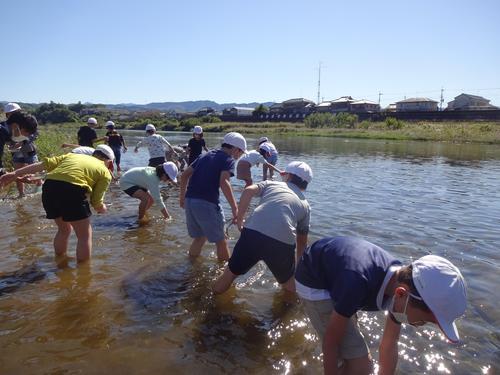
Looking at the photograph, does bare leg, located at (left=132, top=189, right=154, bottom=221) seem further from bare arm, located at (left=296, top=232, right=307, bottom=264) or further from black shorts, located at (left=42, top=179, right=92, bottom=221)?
bare arm, located at (left=296, top=232, right=307, bottom=264)

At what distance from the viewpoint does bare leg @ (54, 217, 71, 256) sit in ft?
19.2

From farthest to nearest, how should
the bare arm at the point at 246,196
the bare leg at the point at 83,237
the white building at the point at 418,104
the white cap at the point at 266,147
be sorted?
the white building at the point at 418,104 → the white cap at the point at 266,147 → the bare leg at the point at 83,237 → the bare arm at the point at 246,196

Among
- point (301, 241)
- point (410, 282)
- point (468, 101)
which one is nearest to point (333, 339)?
point (410, 282)

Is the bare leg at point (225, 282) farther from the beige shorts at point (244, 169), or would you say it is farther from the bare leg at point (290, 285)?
the beige shorts at point (244, 169)

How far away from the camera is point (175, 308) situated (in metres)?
4.95

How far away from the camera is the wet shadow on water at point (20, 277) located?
5.30 m

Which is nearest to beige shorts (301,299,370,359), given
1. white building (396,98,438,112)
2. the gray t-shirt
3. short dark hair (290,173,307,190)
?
the gray t-shirt

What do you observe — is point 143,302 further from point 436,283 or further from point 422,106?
point 422,106

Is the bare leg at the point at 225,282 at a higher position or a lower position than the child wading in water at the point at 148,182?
lower

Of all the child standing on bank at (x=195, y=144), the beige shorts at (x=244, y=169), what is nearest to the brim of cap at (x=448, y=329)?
the beige shorts at (x=244, y=169)

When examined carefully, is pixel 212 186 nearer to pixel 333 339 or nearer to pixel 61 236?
pixel 61 236

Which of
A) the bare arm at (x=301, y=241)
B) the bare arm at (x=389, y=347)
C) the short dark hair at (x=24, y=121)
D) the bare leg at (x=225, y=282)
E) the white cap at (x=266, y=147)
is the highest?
the short dark hair at (x=24, y=121)

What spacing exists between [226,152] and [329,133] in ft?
185

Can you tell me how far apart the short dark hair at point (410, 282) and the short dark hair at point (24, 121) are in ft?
22.2
